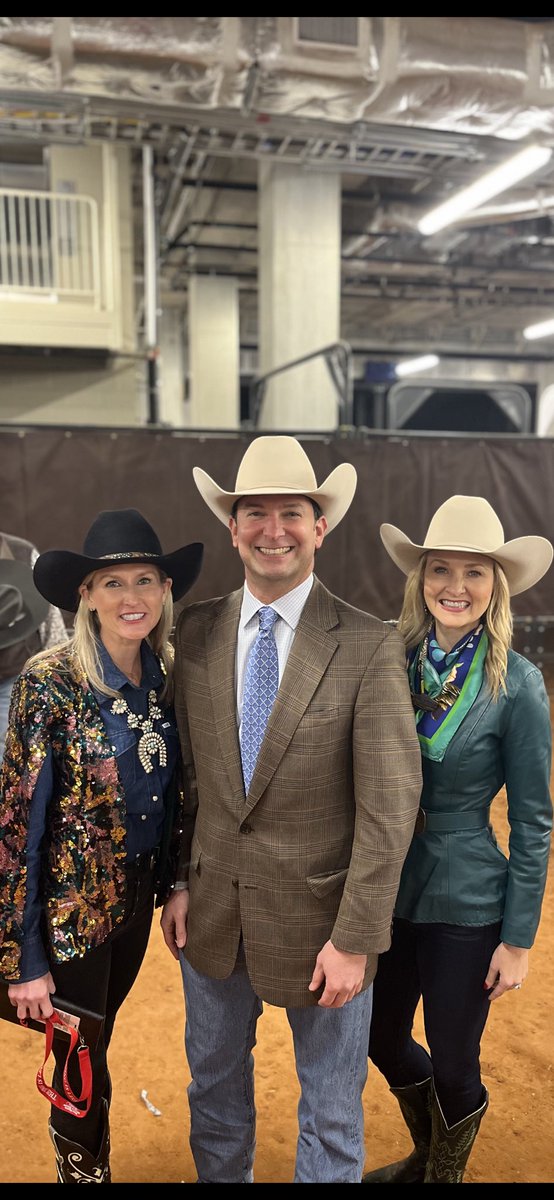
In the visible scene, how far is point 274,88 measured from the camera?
18.3 ft

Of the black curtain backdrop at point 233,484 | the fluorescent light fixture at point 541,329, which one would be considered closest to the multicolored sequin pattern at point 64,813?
the black curtain backdrop at point 233,484

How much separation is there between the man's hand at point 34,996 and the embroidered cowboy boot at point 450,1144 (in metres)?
0.92

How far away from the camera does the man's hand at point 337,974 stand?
5.26ft

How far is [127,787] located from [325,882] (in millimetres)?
469

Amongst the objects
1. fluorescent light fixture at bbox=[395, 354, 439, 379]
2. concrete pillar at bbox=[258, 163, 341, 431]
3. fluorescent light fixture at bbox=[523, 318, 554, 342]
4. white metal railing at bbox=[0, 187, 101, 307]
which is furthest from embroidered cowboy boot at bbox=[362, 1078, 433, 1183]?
fluorescent light fixture at bbox=[395, 354, 439, 379]

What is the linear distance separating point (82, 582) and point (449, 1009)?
1.26 meters

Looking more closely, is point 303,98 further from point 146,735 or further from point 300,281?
point 146,735

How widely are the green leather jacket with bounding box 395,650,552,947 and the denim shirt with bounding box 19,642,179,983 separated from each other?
22.7 inches

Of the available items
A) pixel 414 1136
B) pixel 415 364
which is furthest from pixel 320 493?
pixel 415 364

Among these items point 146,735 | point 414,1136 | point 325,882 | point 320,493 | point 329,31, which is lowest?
point 414,1136

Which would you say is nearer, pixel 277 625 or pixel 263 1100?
pixel 277 625

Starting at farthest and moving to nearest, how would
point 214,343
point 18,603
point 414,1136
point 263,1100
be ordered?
point 214,343
point 18,603
point 263,1100
point 414,1136

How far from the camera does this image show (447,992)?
1797 mm
